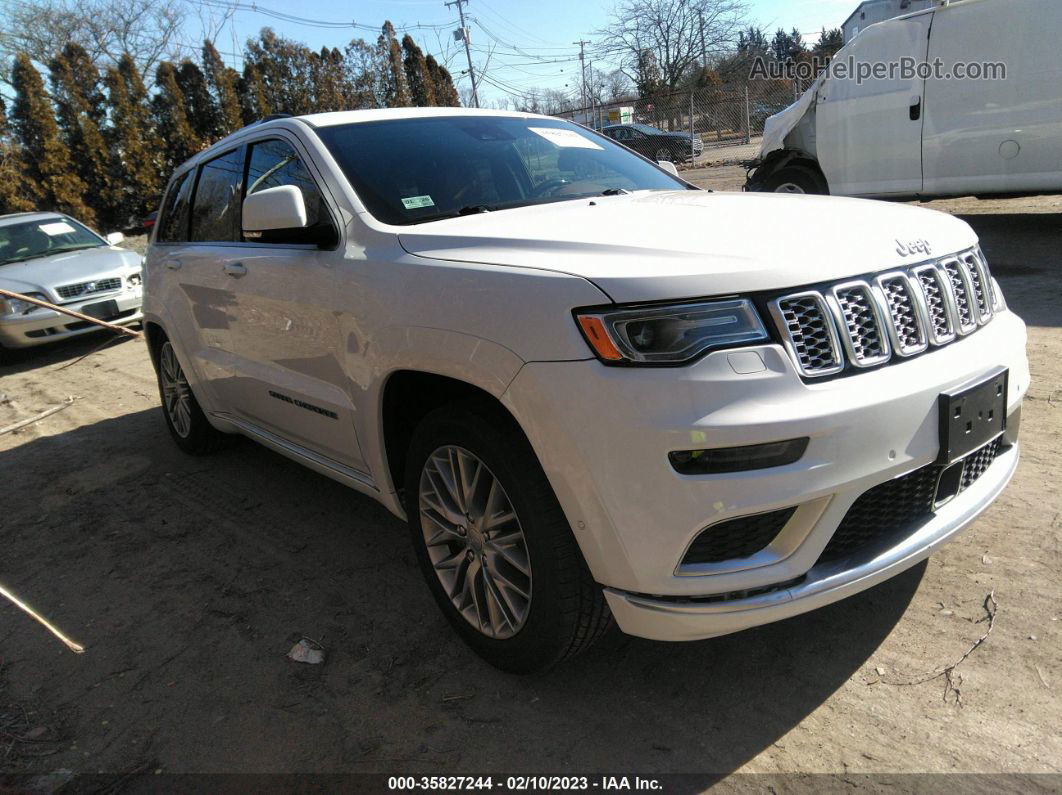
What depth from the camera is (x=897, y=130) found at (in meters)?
8.59

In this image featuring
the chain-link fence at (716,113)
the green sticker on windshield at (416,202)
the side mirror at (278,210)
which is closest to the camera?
the side mirror at (278,210)

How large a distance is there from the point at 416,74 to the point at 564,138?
27675 mm

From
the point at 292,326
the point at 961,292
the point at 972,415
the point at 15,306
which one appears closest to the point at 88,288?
the point at 15,306

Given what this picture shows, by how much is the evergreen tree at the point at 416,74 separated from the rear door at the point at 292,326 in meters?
27.1

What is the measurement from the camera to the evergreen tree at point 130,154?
19.7m

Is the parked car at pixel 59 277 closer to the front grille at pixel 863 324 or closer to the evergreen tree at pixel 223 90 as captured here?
the front grille at pixel 863 324

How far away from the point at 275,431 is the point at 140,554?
91 centimetres

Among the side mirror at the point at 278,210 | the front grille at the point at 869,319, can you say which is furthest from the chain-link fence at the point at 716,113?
the front grille at the point at 869,319

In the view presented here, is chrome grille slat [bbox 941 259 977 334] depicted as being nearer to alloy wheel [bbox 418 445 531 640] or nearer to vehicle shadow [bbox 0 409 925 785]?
vehicle shadow [bbox 0 409 925 785]

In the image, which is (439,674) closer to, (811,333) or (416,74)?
(811,333)

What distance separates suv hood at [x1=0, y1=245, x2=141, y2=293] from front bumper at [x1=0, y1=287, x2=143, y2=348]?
0.83ft

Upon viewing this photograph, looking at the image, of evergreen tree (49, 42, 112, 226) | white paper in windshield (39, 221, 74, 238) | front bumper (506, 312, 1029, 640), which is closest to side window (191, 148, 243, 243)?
front bumper (506, 312, 1029, 640)

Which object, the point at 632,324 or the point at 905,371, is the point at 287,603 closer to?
the point at 632,324

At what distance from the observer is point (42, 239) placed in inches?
382
